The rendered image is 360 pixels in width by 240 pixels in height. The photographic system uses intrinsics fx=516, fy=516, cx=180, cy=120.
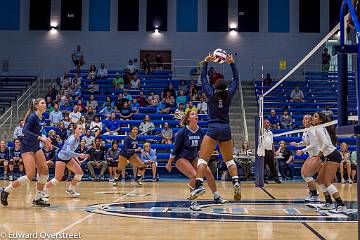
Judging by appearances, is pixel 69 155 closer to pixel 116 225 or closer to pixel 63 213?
pixel 63 213

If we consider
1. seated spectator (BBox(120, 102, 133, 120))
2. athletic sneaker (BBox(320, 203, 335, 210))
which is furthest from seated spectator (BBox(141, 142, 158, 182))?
athletic sneaker (BBox(320, 203, 335, 210))

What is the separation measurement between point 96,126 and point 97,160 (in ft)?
6.07

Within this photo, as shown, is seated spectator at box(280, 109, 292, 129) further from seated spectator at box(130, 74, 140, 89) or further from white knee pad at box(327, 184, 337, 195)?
white knee pad at box(327, 184, 337, 195)

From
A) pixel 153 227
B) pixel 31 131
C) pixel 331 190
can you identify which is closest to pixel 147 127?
pixel 31 131

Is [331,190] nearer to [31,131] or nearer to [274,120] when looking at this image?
[31,131]

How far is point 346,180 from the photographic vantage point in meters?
16.8

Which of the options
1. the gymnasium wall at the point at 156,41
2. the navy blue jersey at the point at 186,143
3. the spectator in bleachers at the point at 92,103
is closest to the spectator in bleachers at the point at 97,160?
the spectator in bleachers at the point at 92,103

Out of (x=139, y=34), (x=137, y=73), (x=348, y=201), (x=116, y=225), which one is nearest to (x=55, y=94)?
(x=137, y=73)

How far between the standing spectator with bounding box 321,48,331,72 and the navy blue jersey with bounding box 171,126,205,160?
1713 centimetres

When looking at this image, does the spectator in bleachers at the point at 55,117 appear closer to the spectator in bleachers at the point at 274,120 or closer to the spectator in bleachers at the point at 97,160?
the spectator in bleachers at the point at 97,160

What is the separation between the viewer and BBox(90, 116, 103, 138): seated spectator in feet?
58.9

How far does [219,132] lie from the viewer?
7.59 metres

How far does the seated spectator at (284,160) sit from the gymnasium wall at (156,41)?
33.3 feet

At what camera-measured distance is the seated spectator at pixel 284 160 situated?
17125 millimetres
